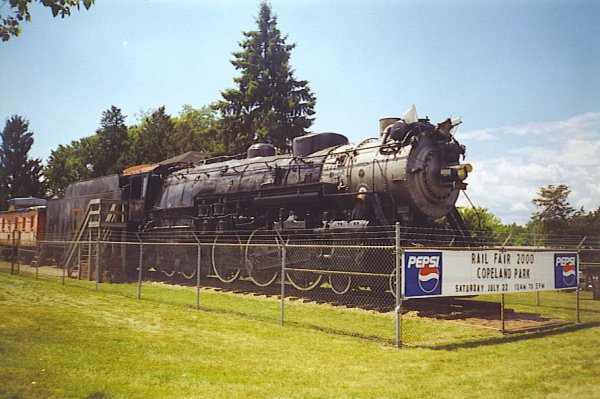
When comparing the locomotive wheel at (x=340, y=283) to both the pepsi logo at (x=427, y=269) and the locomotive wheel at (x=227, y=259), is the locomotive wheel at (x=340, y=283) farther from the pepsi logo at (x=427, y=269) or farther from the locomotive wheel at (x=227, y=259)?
the pepsi logo at (x=427, y=269)

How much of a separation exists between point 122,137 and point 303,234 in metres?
37.6

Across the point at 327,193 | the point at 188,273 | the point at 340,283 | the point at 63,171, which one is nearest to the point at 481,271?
the point at 340,283

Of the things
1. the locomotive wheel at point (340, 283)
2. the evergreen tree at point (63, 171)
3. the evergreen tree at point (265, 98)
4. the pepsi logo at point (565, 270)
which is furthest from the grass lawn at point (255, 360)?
the evergreen tree at point (63, 171)

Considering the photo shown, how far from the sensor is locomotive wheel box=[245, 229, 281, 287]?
47.4ft

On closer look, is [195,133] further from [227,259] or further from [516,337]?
[516,337]

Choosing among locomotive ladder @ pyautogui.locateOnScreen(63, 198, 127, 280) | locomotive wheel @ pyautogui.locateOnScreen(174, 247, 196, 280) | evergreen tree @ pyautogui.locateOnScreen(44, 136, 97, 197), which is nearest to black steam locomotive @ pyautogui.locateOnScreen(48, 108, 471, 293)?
locomotive wheel @ pyautogui.locateOnScreen(174, 247, 196, 280)

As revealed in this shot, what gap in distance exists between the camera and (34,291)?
14.0m

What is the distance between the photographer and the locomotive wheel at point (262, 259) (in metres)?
14.5

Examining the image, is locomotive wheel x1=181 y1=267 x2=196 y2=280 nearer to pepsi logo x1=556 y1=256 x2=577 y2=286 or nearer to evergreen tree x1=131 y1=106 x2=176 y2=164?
pepsi logo x1=556 y1=256 x2=577 y2=286

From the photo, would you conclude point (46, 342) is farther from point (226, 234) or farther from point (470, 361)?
point (226, 234)

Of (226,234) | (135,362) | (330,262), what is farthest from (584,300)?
(135,362)

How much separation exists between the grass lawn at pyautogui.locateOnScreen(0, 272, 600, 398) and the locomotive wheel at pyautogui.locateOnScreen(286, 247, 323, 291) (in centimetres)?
256

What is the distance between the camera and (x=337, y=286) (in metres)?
12.9

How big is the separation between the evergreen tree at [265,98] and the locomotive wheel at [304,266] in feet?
76.7
